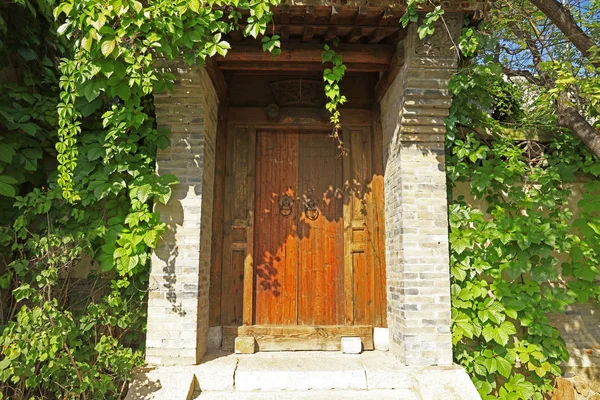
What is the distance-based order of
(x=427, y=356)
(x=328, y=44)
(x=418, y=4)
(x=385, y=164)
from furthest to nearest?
(x=385, y=164) < (x=328, y=44) < (x=427, y=356) < (x=418, y=4)

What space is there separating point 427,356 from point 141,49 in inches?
151

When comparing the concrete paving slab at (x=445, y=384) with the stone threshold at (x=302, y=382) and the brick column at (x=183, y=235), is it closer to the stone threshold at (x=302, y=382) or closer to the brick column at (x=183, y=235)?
the stone threshold at (x=302, y=382)

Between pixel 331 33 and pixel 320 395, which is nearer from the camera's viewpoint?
pixel 320 395

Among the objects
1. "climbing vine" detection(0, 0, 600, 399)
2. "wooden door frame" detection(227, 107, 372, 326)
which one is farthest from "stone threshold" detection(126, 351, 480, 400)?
"wooden door frame" detection(227, 107, 372, 326)

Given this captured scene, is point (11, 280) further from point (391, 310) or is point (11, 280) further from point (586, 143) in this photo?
point (586, 143)

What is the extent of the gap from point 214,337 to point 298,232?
153 cm

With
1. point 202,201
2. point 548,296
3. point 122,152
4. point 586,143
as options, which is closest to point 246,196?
point 202,201

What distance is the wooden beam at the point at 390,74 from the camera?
3.97 m

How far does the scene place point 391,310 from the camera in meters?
4.29

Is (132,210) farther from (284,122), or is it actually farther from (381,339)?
(381,339)

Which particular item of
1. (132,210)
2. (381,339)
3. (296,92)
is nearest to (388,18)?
(296,92)

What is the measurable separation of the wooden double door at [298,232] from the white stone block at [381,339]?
0.35 ft

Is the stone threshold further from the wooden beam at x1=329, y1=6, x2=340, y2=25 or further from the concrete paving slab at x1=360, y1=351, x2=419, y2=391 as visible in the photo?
the wooden beam at x1=329, y1=6, x2=340, y2=25

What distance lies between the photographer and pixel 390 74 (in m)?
4.20
